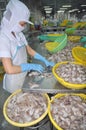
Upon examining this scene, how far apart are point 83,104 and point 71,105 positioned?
0.11 m

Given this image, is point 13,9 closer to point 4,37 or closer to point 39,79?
point 4,37

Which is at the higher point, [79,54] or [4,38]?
[4,38]

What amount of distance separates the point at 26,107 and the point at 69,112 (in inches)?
15.2

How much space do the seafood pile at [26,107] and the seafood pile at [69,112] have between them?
0.11 m

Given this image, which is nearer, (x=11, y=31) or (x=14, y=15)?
(x=14, y=15)

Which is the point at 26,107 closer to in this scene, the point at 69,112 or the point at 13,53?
the point at 69,112

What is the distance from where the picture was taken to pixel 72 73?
6.42 feet

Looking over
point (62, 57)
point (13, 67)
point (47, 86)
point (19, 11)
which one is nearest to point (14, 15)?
point (19, 11)

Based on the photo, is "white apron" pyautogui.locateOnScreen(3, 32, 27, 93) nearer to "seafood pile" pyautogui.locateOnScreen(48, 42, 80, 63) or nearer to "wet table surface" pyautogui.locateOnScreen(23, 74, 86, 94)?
"wet table surface" pyautogui.locateOnScreen(23, 74, 86, 94)

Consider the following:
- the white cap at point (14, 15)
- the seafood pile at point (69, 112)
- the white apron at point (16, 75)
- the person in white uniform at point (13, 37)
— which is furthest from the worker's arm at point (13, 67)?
the seafood pile at point (69, 112)

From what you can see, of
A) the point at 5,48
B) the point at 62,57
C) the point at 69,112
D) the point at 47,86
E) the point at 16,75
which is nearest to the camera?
the point at 69,112

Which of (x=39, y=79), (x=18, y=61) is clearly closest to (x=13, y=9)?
(x=18, y=61)

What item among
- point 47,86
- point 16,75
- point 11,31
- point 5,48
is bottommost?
point 16,75

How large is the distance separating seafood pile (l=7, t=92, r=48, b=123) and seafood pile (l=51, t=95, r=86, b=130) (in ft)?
0.37
